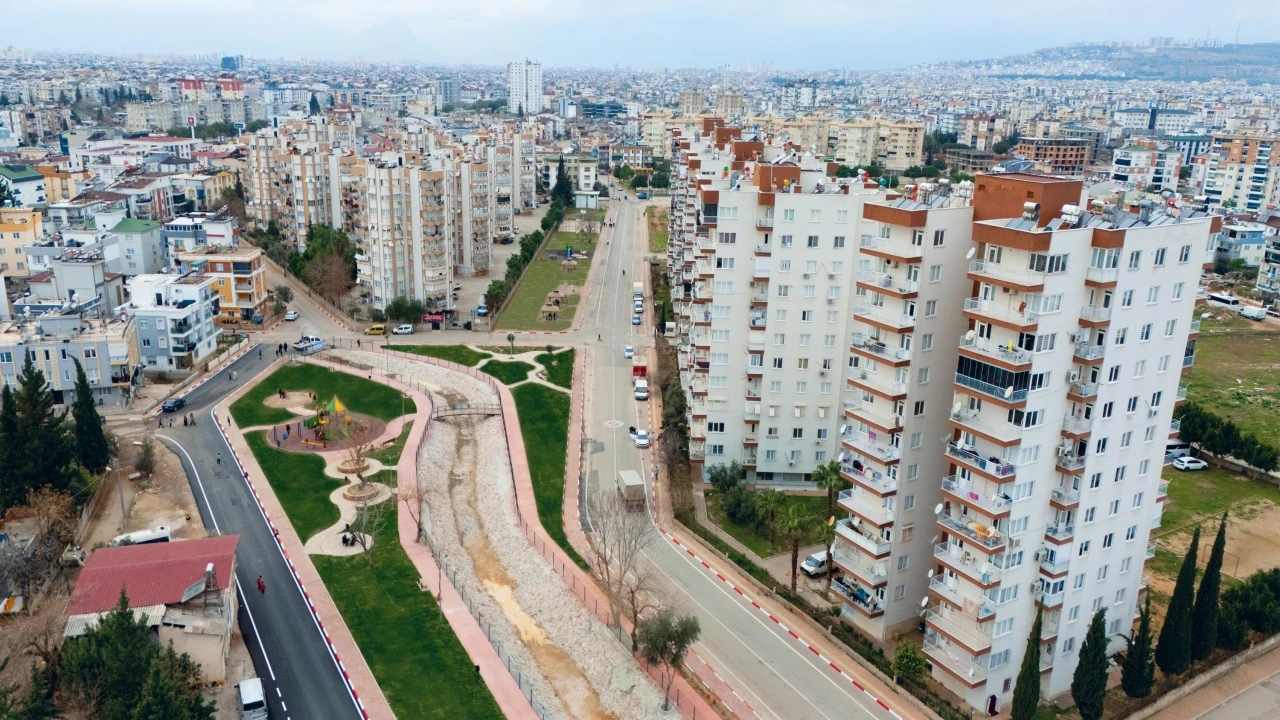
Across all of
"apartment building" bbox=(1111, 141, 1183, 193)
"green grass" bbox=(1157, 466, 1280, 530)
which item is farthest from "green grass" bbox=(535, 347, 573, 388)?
"apartment building" bbox=(1111, 141, 1183, 193)

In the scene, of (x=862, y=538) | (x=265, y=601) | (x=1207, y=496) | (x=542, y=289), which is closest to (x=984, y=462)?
(x=862, y=538)

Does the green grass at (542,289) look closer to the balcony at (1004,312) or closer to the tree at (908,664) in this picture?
the tree at (908,664)

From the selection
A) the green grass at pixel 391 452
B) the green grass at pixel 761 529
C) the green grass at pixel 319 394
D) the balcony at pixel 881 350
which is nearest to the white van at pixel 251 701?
the green grass at pixel 391 452

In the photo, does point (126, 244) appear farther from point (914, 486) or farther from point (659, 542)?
point (914, 486)

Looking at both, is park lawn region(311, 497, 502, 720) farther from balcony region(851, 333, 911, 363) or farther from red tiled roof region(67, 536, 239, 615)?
balcony region(851, 333, 911, 363)

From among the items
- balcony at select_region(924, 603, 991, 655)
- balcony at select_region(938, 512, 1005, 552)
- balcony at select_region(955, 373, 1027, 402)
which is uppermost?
balcony at select_region(955, 373, 1027, 402)

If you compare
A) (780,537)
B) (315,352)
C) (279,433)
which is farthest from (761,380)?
(315,352)
